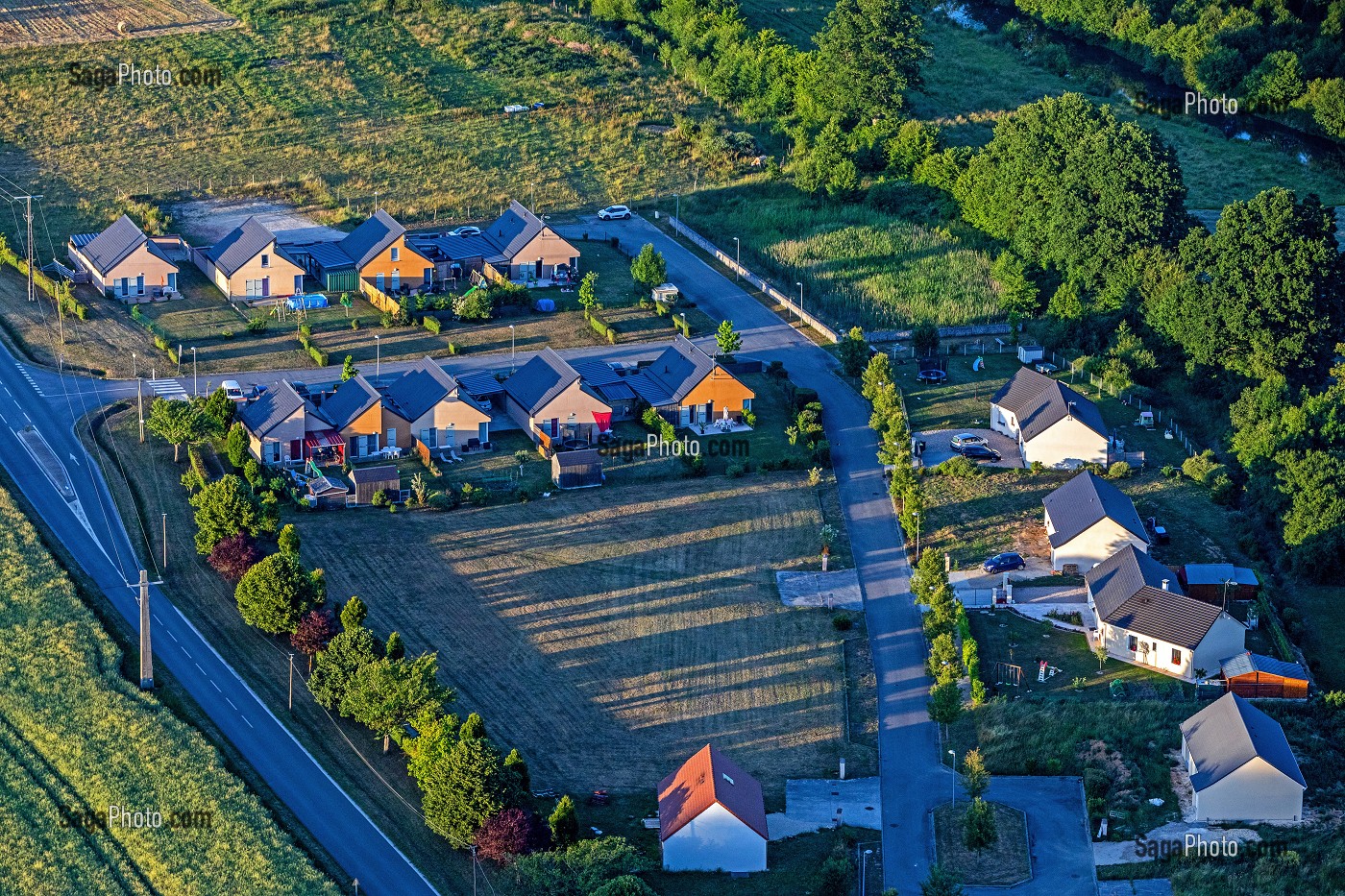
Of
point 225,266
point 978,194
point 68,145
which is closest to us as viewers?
point 225,266

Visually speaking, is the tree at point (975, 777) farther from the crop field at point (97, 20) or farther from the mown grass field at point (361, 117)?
the crop field at point (97, 20)

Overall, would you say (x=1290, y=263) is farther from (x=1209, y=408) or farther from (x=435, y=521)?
(x=435, y=521)

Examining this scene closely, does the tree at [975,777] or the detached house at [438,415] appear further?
the detached house at [438,415]

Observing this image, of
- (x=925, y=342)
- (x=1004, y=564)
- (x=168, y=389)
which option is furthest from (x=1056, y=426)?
(x=168, y=389)

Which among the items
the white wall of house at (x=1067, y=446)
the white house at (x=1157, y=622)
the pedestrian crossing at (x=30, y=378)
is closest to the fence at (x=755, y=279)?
the white wall of house at (x=1067, y=446)

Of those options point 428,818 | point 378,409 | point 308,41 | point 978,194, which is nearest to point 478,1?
point 308,41
